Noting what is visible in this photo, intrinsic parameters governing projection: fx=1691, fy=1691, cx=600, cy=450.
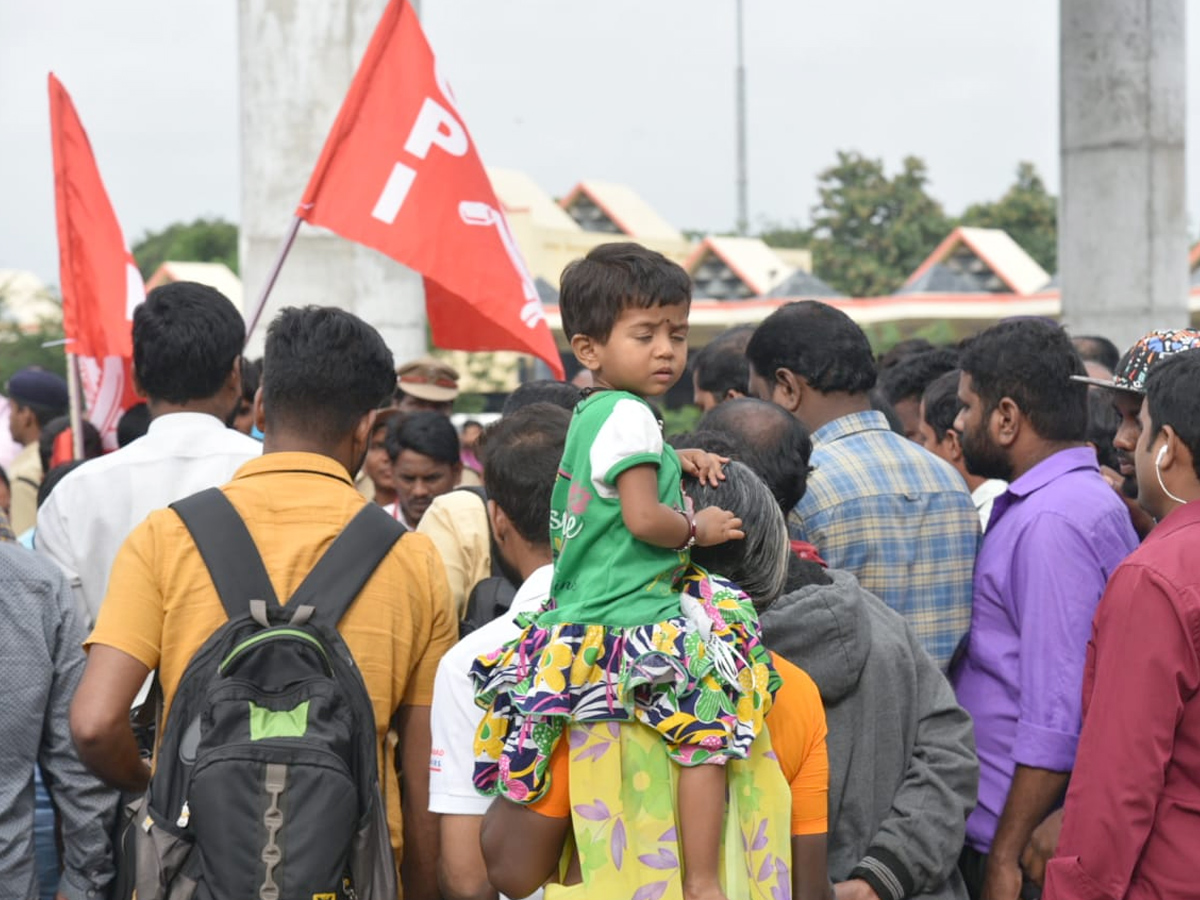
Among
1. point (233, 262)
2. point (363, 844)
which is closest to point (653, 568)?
point (363, 844)

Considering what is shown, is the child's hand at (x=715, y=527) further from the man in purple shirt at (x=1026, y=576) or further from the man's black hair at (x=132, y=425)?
the man's black hair at (x=132, y=425)

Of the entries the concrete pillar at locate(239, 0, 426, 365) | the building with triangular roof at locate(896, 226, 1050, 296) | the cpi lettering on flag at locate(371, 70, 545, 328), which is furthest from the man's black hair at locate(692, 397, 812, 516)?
the building with triangular roof at locate(896, 226, 1050, 296)

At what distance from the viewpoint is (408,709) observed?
3.26 m

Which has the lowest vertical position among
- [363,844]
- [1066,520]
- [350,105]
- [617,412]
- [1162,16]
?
[363,844]

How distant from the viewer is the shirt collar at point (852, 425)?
4.36 metres

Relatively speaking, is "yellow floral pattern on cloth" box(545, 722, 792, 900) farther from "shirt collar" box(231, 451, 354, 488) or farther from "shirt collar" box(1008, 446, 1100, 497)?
"shirt collar" box(1008, 446, 1100, 497)

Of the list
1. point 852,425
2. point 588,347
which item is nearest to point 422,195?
point 852,425

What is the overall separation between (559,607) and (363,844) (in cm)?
52

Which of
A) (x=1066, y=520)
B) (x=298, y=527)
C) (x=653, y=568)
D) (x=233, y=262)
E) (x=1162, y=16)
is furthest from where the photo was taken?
(x=233, y=262)

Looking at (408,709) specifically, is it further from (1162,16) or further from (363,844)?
(1162,16)

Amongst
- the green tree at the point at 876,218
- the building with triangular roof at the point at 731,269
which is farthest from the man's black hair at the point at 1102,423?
the green tree at the point at 876,218

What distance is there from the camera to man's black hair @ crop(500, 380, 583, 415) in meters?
4.33

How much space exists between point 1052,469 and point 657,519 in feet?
5.09

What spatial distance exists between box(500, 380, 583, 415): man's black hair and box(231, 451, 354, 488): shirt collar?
3.44 ft
